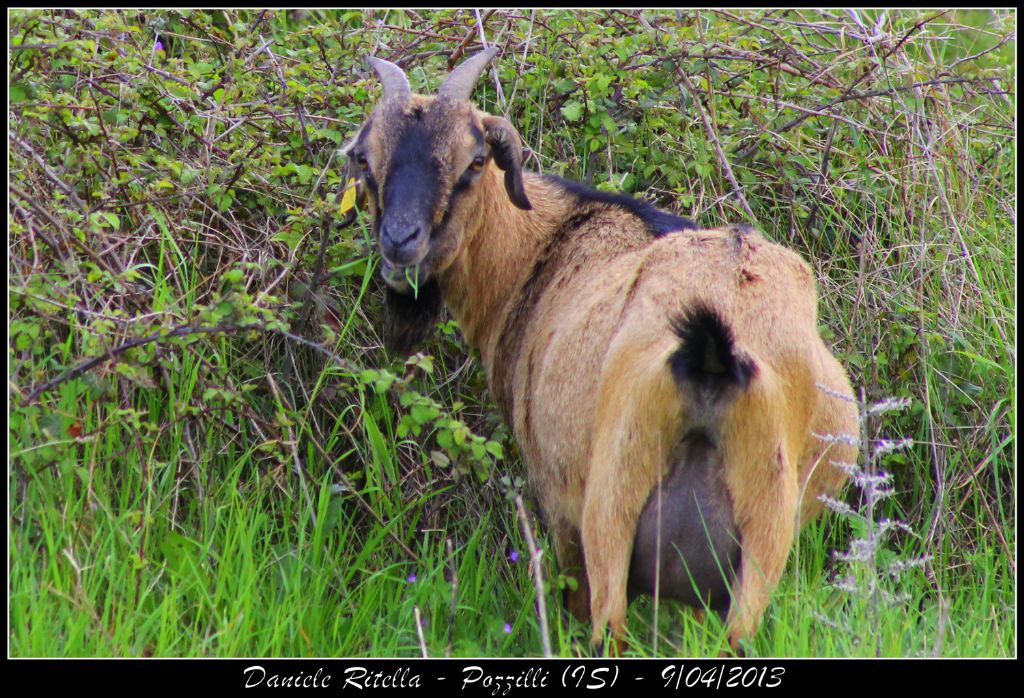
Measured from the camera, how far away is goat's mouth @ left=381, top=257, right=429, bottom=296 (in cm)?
415

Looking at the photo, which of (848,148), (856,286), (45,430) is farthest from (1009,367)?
(45,430)

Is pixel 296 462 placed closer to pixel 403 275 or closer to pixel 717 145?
pixel 403 275

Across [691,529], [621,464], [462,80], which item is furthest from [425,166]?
[691,529]

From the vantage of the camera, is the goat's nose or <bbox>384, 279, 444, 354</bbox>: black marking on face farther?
<bbox>384, 279, 444, 354</bbox>: black marking on face

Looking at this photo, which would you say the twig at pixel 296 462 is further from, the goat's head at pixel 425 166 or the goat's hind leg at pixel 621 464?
the goat's hind leg at pixel 621 464

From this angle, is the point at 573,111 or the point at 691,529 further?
the point at 573,111

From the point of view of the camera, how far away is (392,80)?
14.6ft

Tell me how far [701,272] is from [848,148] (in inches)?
96.4

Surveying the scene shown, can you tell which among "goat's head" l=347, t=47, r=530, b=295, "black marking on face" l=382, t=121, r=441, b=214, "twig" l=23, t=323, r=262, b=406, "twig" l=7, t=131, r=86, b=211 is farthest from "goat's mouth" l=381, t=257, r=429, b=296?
"twig" l=7, t=131, r=86, b=211

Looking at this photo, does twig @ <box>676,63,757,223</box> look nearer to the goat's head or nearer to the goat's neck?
the goat's neck

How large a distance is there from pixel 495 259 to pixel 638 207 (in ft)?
1.96

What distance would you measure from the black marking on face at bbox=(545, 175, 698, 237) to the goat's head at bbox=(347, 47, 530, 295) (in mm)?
326

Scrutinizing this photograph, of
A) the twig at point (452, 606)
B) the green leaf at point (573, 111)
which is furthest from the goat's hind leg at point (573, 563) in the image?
the green leaf at point (573, 111)

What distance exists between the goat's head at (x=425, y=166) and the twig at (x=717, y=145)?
3.34ft
